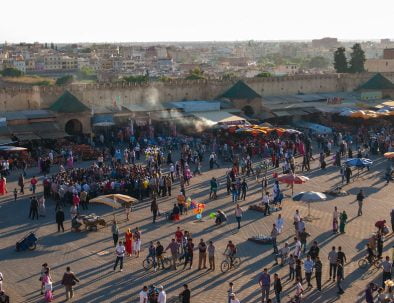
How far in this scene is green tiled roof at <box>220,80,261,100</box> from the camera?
40.0 meters

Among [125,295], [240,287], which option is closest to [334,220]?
[240,287]

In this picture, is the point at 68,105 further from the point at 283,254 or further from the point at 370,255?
the point at 370,255

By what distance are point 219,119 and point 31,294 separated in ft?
73.5

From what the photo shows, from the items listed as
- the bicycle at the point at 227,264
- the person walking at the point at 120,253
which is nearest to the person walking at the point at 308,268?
the bicycle at the point at 227,264

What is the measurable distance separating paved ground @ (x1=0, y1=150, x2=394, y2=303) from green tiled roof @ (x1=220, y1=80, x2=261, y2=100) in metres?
16.3

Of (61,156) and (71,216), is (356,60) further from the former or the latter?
(71,216)

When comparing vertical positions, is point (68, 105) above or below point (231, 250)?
above

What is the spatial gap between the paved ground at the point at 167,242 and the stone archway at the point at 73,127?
1222 centimetres

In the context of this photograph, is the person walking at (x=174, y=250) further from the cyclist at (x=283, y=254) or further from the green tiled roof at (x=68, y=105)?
the green tiled roof at (x=68, y=105)

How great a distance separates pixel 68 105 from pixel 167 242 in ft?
60.4

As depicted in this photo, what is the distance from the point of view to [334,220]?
18547mm

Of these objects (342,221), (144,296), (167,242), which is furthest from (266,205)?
(144,296)

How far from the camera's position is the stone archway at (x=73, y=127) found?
1384 inches

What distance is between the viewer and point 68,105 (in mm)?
34531
